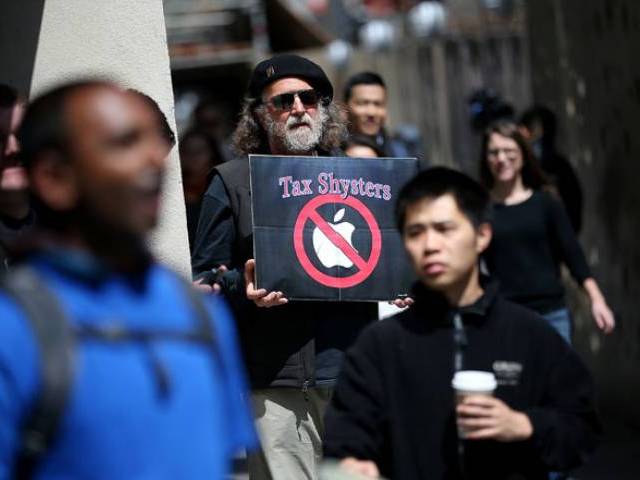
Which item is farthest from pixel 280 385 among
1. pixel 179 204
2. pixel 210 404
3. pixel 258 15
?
pixel 258 15

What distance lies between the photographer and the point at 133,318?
2.60 m

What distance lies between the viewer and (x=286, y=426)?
5262 millimetres

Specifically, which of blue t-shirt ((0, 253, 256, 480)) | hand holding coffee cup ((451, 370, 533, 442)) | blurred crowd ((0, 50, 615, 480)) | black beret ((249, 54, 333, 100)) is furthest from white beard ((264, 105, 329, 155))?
blue t-shirt ((0, 253, 256, 480))

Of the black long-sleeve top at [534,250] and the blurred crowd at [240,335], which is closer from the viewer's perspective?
the blurred crowd at [240,335]

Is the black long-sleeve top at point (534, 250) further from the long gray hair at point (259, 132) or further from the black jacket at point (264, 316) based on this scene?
the black jacket at point (264, 316)

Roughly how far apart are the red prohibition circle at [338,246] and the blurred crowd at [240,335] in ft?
0.48

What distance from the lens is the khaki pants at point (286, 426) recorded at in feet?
17.2

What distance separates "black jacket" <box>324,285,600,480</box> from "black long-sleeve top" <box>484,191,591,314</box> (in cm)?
342

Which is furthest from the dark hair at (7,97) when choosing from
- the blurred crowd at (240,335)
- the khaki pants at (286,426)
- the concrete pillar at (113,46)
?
the khaki pants at (286,426)

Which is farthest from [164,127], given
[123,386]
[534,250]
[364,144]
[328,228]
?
[123,386]

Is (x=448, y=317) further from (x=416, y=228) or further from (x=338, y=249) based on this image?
(x=338, y=249)

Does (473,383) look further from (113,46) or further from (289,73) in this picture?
(113,46)

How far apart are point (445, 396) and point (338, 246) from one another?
1.52 m

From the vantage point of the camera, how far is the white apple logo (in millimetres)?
5172
